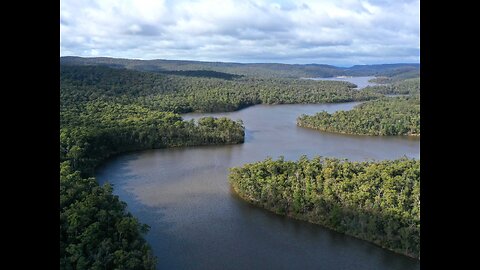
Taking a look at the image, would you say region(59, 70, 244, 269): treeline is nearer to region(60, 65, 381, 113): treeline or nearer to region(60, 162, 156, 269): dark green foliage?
region(60, 162, 156, 269): dark green foliage

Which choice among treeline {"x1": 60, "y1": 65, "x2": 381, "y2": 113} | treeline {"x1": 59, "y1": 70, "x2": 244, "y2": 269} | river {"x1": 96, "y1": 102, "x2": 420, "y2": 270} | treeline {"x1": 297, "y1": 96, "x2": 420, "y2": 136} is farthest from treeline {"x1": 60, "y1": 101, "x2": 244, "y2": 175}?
treeline {"x1": 297, "y1": 96, "x2": 420, "y2": 136}

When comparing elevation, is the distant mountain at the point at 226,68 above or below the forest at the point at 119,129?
above

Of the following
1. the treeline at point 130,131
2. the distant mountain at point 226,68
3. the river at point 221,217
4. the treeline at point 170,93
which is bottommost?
the river at point 221,217

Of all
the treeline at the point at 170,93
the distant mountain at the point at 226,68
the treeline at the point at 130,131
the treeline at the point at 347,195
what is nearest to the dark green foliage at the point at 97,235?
the treeline at the point at 347,195

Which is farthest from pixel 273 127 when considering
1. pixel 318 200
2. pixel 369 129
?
pixel 318 200

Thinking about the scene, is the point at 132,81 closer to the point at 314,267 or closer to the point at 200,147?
the point at 200,147

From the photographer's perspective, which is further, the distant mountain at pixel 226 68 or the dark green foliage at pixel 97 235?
the distant mountain at pixel 226 68

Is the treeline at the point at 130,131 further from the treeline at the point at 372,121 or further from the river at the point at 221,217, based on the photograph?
the treeline at the point at 372,121
